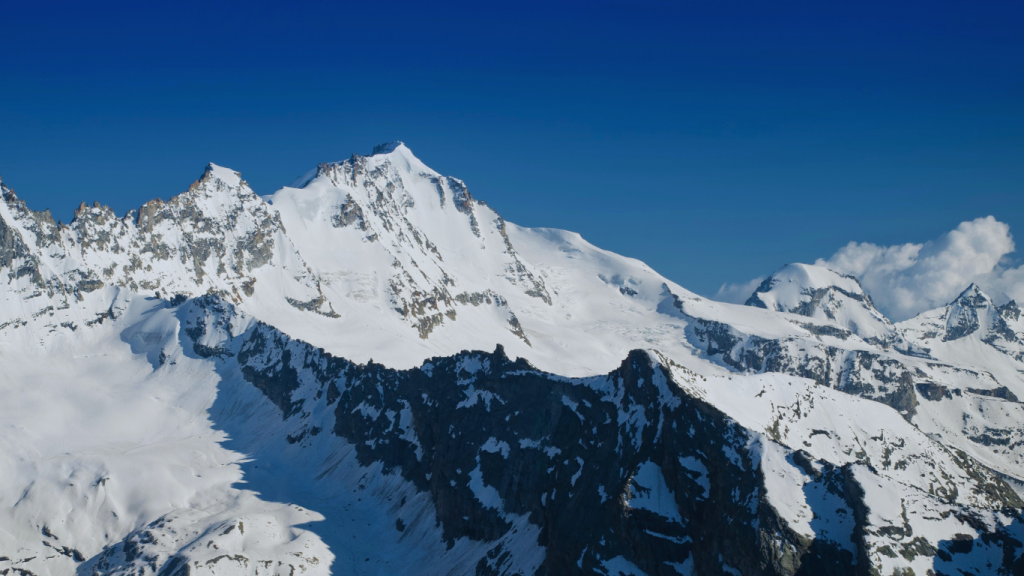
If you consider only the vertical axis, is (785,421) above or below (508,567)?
above

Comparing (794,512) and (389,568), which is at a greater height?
(794,512)

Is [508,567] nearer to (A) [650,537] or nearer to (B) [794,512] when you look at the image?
(A) [650,537]

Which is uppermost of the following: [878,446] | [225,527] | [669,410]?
[878,446]

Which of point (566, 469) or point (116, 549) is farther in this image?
point (116, 549)

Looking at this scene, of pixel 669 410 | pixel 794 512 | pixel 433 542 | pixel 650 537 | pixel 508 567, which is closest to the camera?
pixel 794 512

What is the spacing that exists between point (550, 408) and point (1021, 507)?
109991mm

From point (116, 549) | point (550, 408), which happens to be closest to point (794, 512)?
point (550, 408)

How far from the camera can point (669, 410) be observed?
463 feet

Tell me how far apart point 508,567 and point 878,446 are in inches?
3589

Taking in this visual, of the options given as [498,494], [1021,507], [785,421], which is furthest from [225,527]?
[1021,507]

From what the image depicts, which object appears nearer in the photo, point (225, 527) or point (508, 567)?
point (508, 567)

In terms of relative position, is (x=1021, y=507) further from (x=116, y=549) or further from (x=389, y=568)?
(x=116, y=549)

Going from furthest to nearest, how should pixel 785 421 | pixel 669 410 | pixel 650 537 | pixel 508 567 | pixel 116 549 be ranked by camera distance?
pixel 116 549 < pixel 785 421 < pixel 508 567 < pixel 669 410 < pixel 650 537

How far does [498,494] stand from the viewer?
6914 inches
